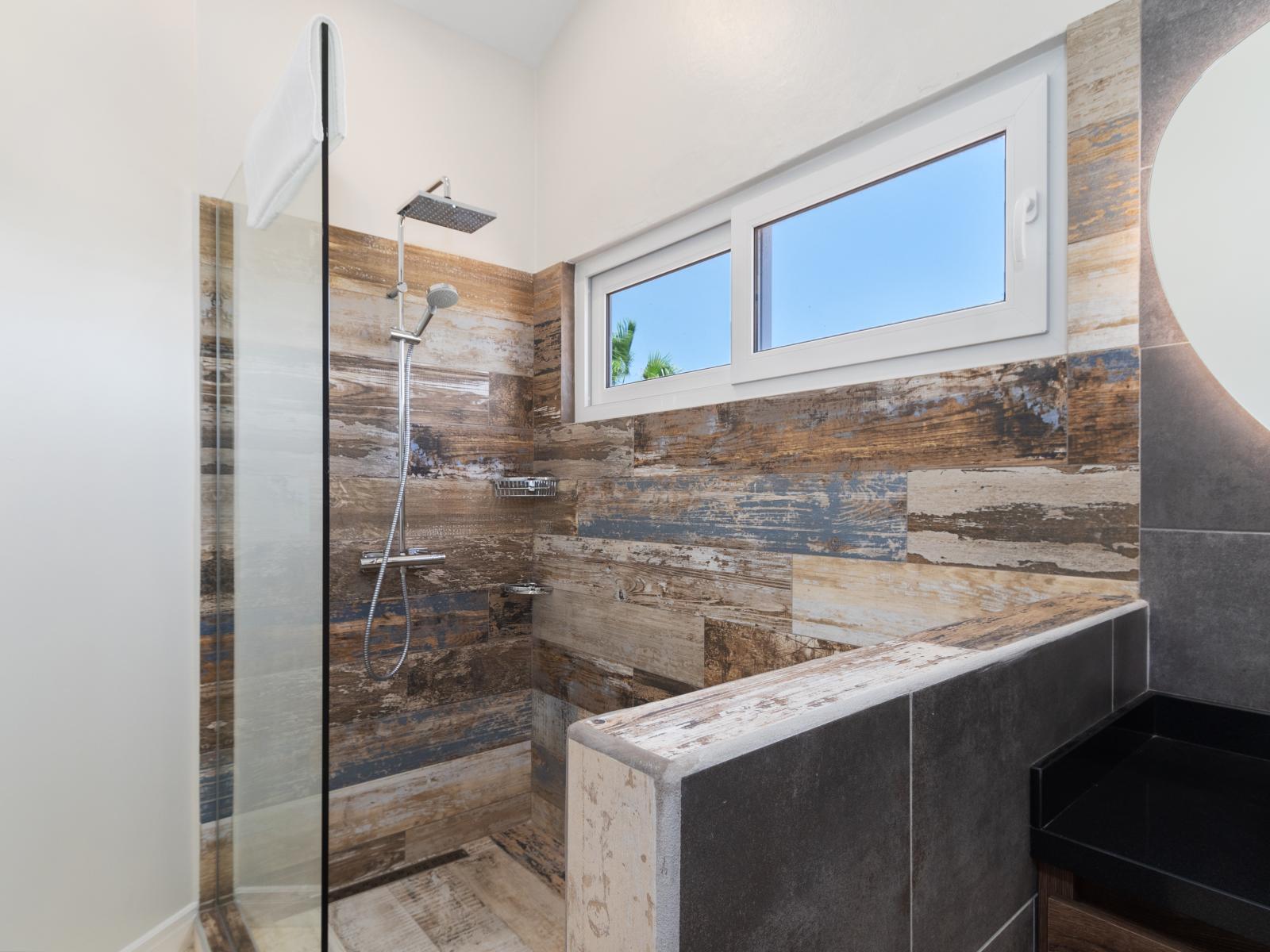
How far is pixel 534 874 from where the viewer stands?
82.6 inches

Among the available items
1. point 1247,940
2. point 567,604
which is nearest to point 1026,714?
point 1247,940

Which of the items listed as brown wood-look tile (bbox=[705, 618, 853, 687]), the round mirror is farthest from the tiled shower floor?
the round mirror

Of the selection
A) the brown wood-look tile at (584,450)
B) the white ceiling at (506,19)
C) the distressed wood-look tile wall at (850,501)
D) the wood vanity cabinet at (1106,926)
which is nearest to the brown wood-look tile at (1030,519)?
the distressed wood-look tile wall at (850,501)

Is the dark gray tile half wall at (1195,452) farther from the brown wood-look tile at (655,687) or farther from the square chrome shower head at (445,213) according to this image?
the square chrome shower head at (445,213)

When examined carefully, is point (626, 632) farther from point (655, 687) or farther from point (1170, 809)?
point (1170, 809)

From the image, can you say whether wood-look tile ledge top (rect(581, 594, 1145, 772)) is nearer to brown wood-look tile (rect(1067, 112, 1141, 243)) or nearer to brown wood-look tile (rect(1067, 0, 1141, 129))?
brown wood-look tile (rect(1067, 112, 1141, 243))

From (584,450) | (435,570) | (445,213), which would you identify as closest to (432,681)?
(435,570)

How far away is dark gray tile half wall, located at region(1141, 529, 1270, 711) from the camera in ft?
3.28

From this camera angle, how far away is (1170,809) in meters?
0.85

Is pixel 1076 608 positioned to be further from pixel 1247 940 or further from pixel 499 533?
pixel 499 533

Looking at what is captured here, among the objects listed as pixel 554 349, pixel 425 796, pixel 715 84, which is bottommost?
pixel 425 796

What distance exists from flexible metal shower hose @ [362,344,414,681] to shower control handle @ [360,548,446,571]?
0.02m

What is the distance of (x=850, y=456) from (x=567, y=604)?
1.16 m

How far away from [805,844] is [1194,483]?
3.06 feet
